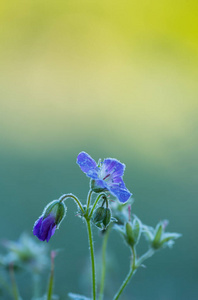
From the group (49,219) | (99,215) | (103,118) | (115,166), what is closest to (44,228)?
(49,219)

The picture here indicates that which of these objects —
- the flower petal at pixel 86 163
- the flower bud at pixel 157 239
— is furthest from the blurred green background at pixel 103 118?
the flower petal at pixel 86 163

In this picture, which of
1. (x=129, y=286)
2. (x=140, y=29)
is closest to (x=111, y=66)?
(x=140, y=29)

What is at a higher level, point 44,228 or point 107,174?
point 107,174

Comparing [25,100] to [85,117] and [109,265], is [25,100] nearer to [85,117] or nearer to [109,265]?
[85,117]

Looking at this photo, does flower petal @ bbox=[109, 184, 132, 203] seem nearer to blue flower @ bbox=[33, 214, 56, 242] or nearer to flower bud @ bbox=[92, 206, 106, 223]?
flower bud @ bbox=[92, 206, 106, 223]

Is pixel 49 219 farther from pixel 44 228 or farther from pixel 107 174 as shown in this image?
pixel 107 174

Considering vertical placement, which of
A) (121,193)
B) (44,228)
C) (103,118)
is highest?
(103,118)

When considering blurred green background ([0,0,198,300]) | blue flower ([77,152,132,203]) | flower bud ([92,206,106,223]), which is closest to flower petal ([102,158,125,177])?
blue flower ([77,152,132,203])
